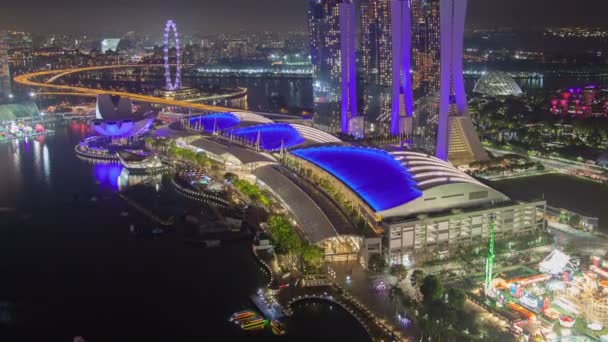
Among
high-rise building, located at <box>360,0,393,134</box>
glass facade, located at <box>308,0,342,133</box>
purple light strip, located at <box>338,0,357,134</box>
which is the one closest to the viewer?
purple light strip, located at <box>338,0,357,134</box>

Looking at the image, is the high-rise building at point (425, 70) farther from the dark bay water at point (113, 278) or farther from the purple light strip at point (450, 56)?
the dark bay water at point (113, 278)

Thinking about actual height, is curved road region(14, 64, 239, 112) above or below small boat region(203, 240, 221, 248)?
above

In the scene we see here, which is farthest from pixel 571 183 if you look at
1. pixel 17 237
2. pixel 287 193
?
pixel 17 237

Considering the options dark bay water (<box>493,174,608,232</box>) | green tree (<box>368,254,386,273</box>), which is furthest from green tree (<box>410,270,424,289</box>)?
dark bay water (<box>493,174,608,232</box>)

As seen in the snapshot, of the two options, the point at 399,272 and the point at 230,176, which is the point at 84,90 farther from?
the point at 399,272

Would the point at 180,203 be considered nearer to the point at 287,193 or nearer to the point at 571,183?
the point at 287,193

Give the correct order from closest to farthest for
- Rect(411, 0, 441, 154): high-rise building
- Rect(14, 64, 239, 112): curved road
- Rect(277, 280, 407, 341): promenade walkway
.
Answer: Rect(277, 280, 407, 341): promenade walkway
Rect(411, 0, 441, 154): high-rise building
Rect(14, 64, 239, 112): curved road

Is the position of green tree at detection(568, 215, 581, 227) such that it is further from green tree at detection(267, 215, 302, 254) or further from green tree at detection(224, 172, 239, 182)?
green tree at detection(224, 172, 239, 182)

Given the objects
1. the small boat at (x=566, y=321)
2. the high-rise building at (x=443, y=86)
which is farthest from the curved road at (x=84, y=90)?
the small boat at (x=566, y=321)
